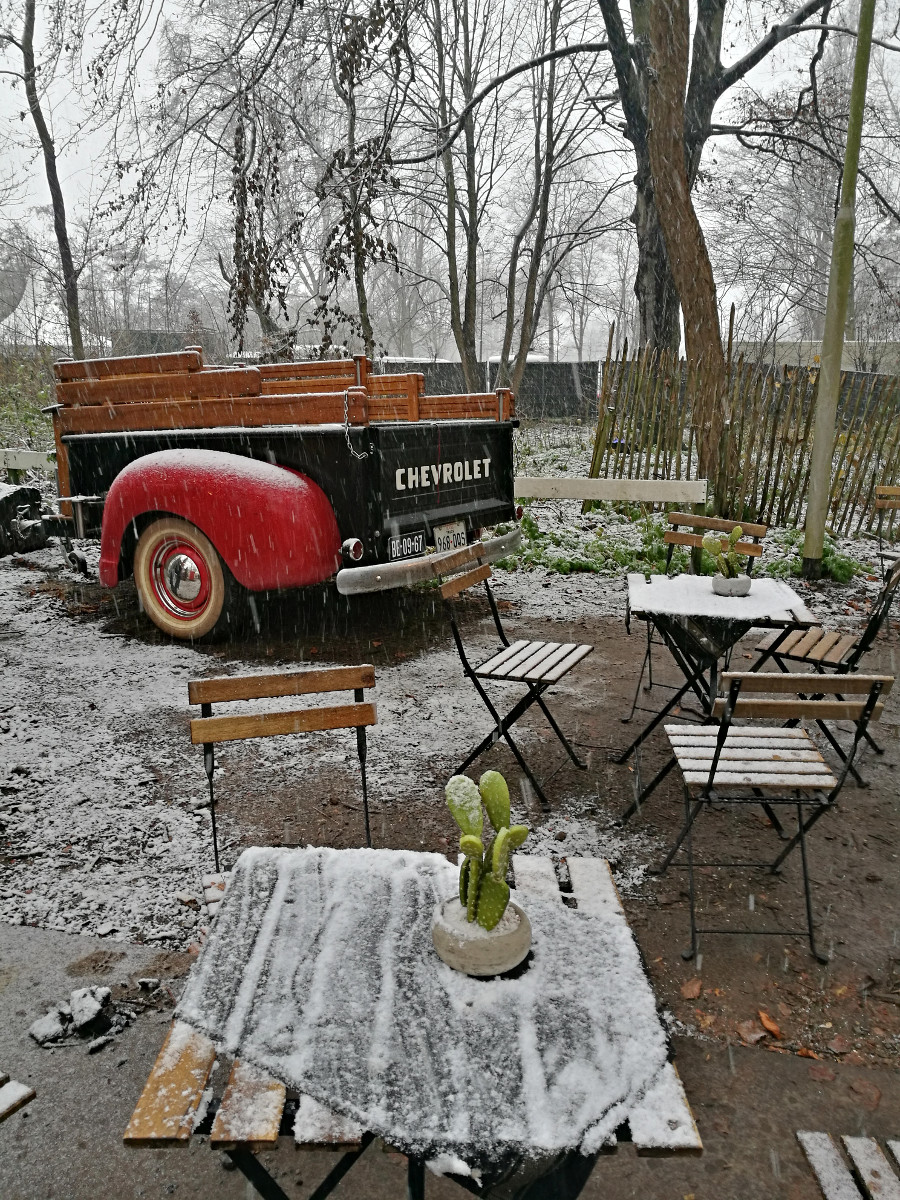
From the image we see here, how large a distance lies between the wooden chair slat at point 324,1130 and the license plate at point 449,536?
4757mm

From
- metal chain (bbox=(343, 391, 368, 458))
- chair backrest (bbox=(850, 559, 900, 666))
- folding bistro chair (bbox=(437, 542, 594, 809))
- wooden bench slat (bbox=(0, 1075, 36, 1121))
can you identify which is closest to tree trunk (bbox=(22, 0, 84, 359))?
metal chain (bbox=(343, 391, 368, 458))

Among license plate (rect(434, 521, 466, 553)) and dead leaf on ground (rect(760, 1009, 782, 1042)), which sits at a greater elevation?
license plate (rect(434, 521, 466, 553))

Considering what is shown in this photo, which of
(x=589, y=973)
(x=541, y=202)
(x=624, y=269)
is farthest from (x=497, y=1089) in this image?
(x=624, y=269)

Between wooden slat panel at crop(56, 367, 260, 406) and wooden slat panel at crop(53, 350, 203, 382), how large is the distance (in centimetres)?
7

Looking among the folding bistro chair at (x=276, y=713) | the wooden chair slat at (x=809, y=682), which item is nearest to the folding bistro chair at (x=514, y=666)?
the folding bistro chair at (x=276, y=713)

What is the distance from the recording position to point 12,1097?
6.72 feet

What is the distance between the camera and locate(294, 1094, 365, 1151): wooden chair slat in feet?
4.99

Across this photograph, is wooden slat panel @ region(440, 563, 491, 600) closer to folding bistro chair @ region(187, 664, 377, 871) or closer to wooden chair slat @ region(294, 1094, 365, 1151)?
folding bistro chair @ region(187, 664, 377, 871)

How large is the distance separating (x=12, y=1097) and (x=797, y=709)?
247 centimetres

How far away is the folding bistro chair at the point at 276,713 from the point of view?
2.94 m

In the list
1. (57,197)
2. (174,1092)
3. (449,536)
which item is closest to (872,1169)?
(174,1092)

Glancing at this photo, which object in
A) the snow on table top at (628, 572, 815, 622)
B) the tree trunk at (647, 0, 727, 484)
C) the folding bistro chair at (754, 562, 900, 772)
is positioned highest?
the tree trunk at (647, 0, 727, 484)

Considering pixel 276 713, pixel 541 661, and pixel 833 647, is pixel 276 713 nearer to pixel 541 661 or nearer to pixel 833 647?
pixel 541 661

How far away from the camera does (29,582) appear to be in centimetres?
829
